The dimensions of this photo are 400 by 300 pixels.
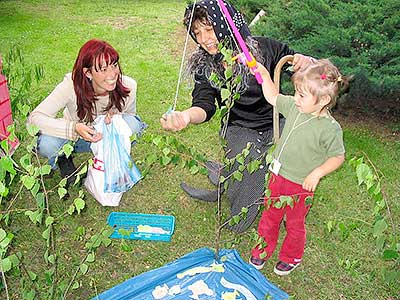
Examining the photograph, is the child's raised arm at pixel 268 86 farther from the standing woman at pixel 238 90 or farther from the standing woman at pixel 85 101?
the standing woman at pixel 85 101

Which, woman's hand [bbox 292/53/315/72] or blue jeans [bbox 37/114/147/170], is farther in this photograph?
blue jeans [bbox 37/114/147/170]

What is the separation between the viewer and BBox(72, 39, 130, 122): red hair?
8.33 feet

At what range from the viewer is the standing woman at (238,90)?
217 centimetres

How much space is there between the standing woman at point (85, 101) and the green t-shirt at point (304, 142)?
0.93m

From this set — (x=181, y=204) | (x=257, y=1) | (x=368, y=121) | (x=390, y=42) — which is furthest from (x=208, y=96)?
(x=257, y=1)

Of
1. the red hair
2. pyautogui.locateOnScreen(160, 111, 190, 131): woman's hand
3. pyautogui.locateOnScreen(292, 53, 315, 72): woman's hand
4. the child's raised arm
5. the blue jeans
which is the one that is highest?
pyautogui.locateOnScreen(292, 53, 315, 72): woman's hand

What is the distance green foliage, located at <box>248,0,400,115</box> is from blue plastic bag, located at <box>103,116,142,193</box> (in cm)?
146

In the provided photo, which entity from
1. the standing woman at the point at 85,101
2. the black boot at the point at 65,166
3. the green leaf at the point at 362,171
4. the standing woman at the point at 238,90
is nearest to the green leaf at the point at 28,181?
the green leaf at the point at 362,171

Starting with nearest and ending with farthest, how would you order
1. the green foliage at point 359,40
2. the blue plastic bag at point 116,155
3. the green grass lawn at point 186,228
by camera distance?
the green grass lawn at point 186,228
the blue plastic bag at point 116,155
the green foliage at point 359,40

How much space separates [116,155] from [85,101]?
32 cm

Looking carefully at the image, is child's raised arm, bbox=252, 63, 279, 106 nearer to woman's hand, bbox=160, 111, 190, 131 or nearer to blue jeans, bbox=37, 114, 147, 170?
woman's hand, bbox=160, 111, 190, 131

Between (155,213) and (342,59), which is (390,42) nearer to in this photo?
(342,59)

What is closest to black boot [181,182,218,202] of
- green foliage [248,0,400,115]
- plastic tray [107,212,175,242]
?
plastic tray [107,212,175,242]

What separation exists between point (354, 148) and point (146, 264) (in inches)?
69.7
